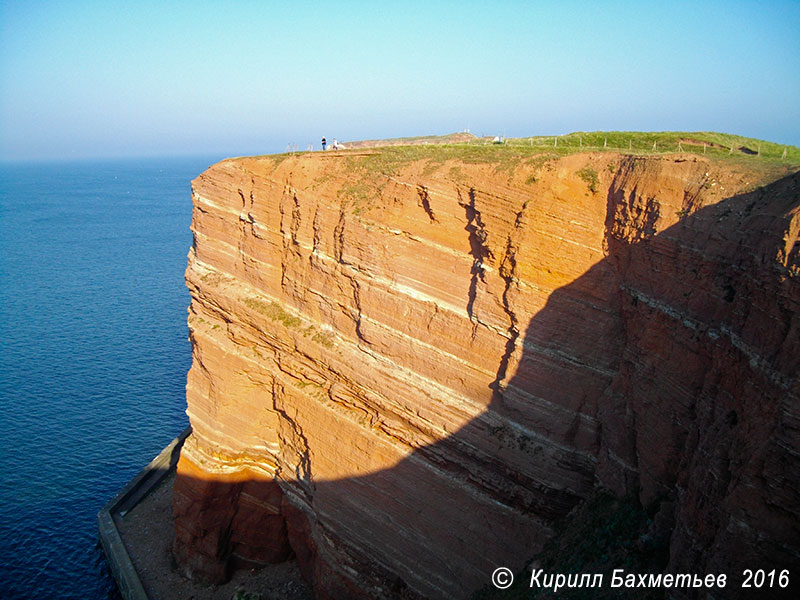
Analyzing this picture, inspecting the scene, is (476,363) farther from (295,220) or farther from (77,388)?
(77,388)

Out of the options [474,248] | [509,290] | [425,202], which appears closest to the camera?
[509,290]

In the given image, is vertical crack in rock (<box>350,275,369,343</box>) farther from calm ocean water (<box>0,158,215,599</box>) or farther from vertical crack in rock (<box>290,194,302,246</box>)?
calm ocean water (<box>0,158,215,599</box>)

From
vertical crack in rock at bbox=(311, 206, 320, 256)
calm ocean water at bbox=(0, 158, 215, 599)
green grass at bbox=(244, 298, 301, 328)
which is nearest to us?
vertical crack in rock at bbox=(311, 206, 320, 256)

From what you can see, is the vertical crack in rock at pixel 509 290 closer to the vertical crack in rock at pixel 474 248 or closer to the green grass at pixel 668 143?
the vertical crack in rock at pixel 474 248

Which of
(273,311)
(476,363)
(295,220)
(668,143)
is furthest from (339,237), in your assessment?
(668,143)

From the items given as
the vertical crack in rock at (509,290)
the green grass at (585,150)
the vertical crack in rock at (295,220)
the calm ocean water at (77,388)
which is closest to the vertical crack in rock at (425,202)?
the green grass at (585,150)

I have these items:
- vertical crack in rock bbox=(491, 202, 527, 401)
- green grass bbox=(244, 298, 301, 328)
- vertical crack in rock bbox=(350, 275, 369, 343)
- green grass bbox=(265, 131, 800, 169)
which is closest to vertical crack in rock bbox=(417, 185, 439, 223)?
green grass bbox=(265, 131, 800, 169)

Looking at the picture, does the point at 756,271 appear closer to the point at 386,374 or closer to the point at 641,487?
the point at 641,487
